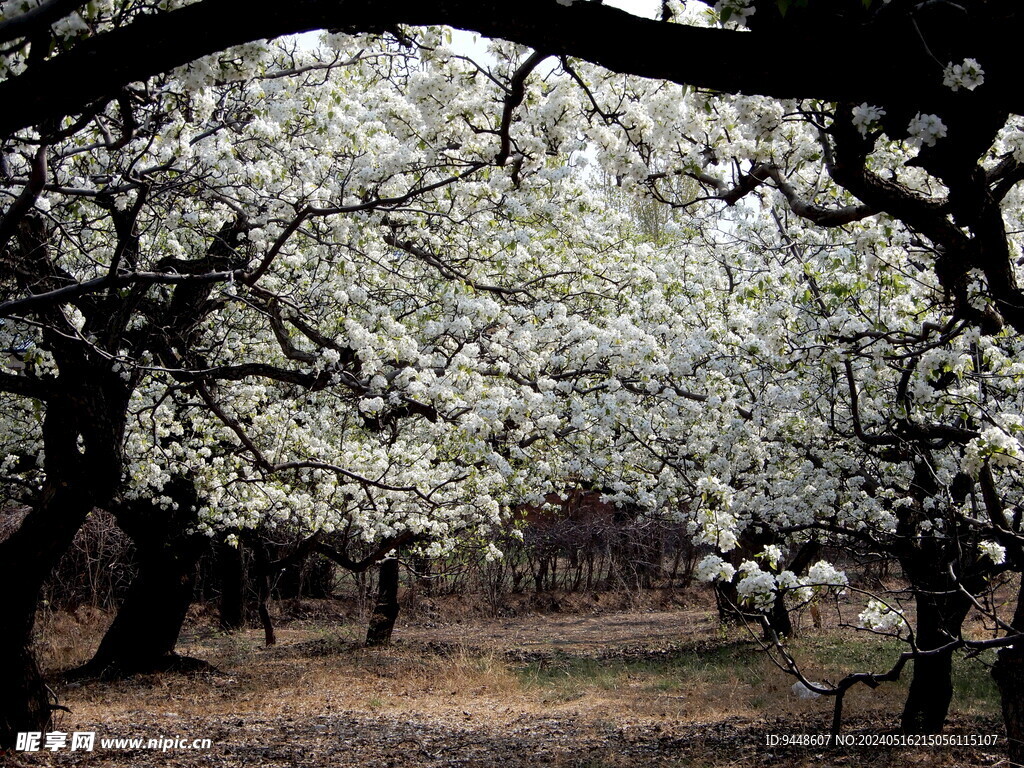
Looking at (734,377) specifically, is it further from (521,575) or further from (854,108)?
(521,575)

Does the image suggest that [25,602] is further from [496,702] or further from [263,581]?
[263,581]

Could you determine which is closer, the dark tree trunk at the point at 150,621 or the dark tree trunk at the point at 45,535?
the dark tree trunk at the point at 45,535

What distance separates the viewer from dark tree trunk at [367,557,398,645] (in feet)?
51.5

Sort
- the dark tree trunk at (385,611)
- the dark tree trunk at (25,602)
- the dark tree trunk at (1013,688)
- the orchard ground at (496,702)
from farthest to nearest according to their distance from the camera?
the dark tree trunk at (385,611), the orchard ground at (496,702), the dark tree trunk at (25,602), the dark tree trunk at (1013,688)

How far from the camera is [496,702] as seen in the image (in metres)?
11.0

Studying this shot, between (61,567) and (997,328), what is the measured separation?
1860cm

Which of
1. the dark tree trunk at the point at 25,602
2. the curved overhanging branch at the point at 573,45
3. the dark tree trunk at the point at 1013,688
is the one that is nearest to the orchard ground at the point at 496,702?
the dark tree trunk at the point at 25,602

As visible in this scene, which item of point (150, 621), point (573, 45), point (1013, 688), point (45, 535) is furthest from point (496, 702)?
point (573, 45)

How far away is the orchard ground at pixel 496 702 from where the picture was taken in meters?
7.66

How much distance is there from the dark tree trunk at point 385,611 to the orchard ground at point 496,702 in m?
0.49

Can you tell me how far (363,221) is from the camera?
304 inches

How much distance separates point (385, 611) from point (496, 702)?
5.25 metres

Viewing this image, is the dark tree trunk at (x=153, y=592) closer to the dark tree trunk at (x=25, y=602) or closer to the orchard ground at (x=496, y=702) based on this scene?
the orchard ground at (x=496, y=702)

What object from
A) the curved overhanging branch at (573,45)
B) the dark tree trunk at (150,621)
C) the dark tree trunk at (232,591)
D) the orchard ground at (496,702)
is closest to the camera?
the curved overhanging branch at (573,45)
